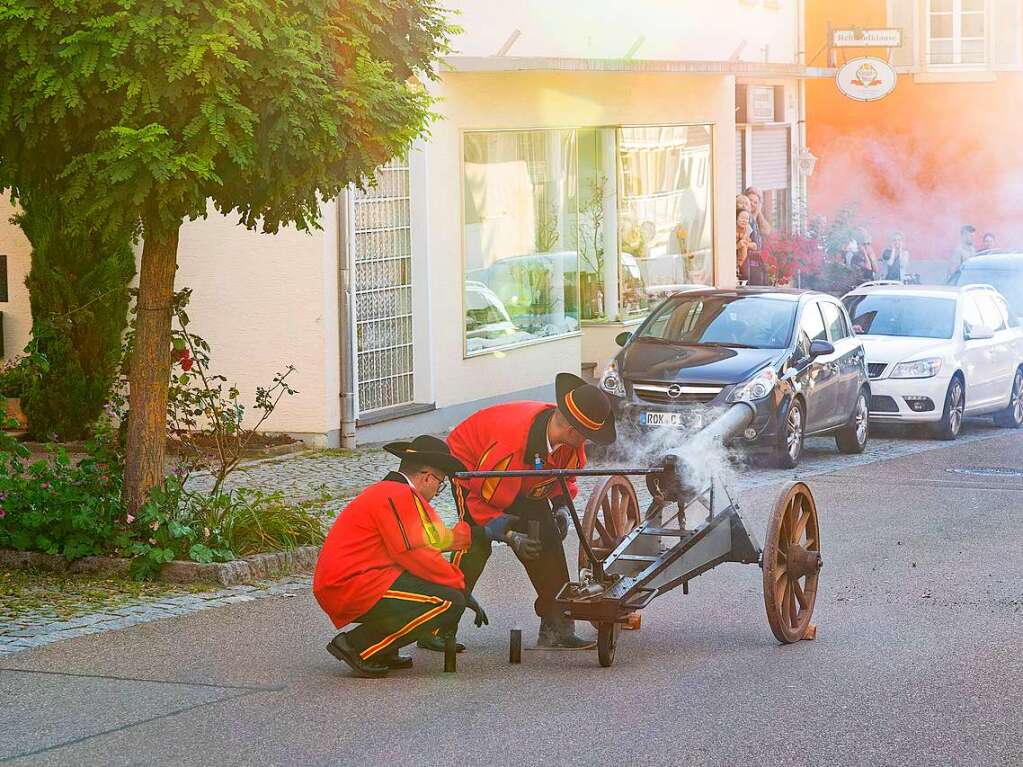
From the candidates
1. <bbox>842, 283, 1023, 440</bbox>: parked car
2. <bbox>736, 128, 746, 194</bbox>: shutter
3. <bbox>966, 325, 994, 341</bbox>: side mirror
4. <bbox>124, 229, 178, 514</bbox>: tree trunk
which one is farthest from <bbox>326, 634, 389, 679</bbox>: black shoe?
<bbox>736, 128, 746, 194</bbox>: shutter

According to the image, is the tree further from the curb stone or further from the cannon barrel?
the cannon barrel

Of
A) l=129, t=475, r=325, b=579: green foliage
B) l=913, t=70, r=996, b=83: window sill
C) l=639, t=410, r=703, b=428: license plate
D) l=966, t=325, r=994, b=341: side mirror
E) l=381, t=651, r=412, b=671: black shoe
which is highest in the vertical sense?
l=913, t=70, r=996, b=83: window sill

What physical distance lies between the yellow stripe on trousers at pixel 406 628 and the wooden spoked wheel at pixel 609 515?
1300 millimetres

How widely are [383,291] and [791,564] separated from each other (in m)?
9.73

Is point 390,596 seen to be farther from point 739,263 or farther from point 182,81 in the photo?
point 739,263

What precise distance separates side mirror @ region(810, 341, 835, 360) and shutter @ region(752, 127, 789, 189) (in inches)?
649

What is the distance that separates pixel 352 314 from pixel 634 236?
8.58 metres

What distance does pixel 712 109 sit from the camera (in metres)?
27.1

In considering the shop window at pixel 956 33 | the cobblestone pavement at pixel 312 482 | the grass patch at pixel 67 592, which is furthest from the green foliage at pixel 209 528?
the shop window at pixel 956 33

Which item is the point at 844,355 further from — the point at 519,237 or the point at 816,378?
the point at 519,237

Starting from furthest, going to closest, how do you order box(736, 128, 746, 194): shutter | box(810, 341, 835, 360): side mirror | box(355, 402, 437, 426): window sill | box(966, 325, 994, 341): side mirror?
1. box(736, 128, 746, 194): shutter
2. box(966, 325, 994, 341): side mirror
3. box(355, 402, 437, 426): window sill
4. box(810, 341, 835, 360): side mirror

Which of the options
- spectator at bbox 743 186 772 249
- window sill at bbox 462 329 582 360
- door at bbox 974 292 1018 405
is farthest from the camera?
spectator at bbox 743 186 772 249

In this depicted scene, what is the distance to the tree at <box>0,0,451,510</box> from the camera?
10.1 meters

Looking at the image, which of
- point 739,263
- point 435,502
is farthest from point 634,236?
point 435,502
